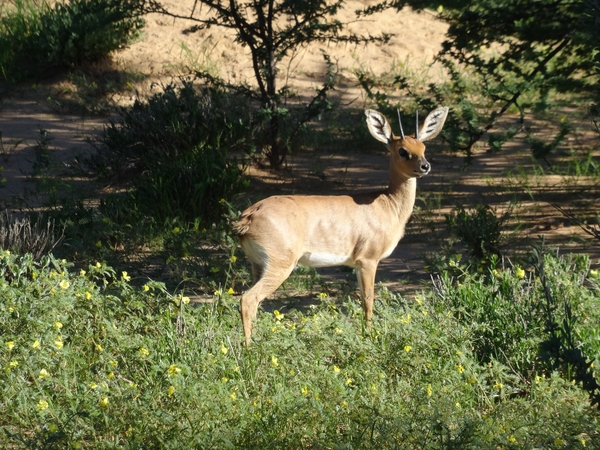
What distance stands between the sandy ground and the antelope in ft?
2.94

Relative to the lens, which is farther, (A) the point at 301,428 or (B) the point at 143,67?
(B) the point at 143,67

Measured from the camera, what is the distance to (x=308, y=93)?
12.6 meters

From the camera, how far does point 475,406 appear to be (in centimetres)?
501

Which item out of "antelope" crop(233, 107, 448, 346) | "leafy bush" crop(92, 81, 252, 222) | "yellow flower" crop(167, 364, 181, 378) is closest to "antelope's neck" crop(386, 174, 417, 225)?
"antelope" crop(233, 107, 448, 346)

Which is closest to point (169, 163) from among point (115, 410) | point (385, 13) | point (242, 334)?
point (242, 334)

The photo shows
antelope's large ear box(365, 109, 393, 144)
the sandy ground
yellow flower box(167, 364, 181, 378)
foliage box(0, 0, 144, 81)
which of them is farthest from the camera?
foliage box(0, 0, 144, 81)

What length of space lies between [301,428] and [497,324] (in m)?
1.78

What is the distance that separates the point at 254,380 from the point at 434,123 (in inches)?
118

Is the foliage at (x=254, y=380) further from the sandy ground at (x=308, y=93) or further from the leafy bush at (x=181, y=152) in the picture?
the leafy bush at (x=181, y=152)

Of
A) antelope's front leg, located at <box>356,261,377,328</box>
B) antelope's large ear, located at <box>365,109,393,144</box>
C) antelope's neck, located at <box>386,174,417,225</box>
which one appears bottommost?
antelope's front leg, located at <box>356,261,377,328</box>

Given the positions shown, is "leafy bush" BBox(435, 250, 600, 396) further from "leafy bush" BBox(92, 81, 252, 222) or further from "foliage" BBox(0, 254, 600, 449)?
"leafy bush" BBox(92, 81, 252, 222)

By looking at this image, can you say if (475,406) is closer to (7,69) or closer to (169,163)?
(169,163)

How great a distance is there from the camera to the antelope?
6.18m

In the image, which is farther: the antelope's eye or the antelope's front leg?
the antelope's eye
